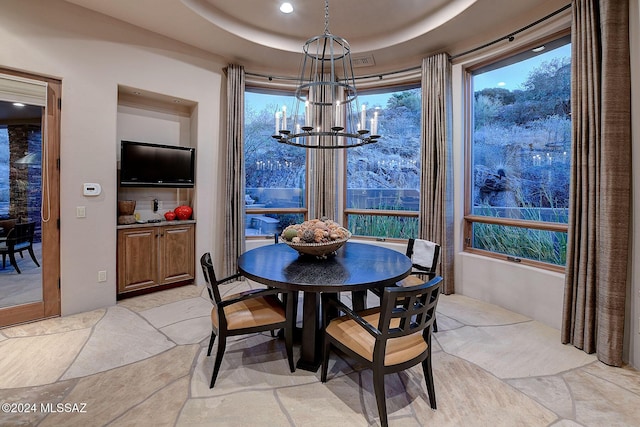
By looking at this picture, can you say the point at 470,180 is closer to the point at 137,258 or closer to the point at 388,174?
the point at 388,174

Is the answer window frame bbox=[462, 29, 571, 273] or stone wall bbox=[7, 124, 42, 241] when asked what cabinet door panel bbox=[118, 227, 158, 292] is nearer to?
stone wall bbox=[7, 124, 42, 241]

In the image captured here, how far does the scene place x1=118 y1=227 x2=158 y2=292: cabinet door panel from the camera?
3574 mm

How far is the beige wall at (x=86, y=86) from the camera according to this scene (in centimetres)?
290

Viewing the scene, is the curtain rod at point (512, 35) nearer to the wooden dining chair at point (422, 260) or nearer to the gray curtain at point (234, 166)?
the wooden dining chair at point (422, 260)

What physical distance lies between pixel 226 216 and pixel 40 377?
2528 millimetres

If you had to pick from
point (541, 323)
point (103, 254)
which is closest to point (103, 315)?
point (103, 254)

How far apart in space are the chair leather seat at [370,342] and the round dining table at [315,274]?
28cm

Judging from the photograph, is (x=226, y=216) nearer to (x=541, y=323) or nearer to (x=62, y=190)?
(x=62, y=190)

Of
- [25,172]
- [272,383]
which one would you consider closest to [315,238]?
[272,383]

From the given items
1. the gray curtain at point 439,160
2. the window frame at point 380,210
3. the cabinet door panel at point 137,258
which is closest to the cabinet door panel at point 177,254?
the cabinet door panel at point 137,258

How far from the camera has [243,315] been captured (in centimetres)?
217

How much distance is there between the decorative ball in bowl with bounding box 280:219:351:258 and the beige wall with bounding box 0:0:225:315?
2.37 metres

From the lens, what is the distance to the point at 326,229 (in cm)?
244

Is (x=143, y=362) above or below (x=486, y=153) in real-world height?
below
